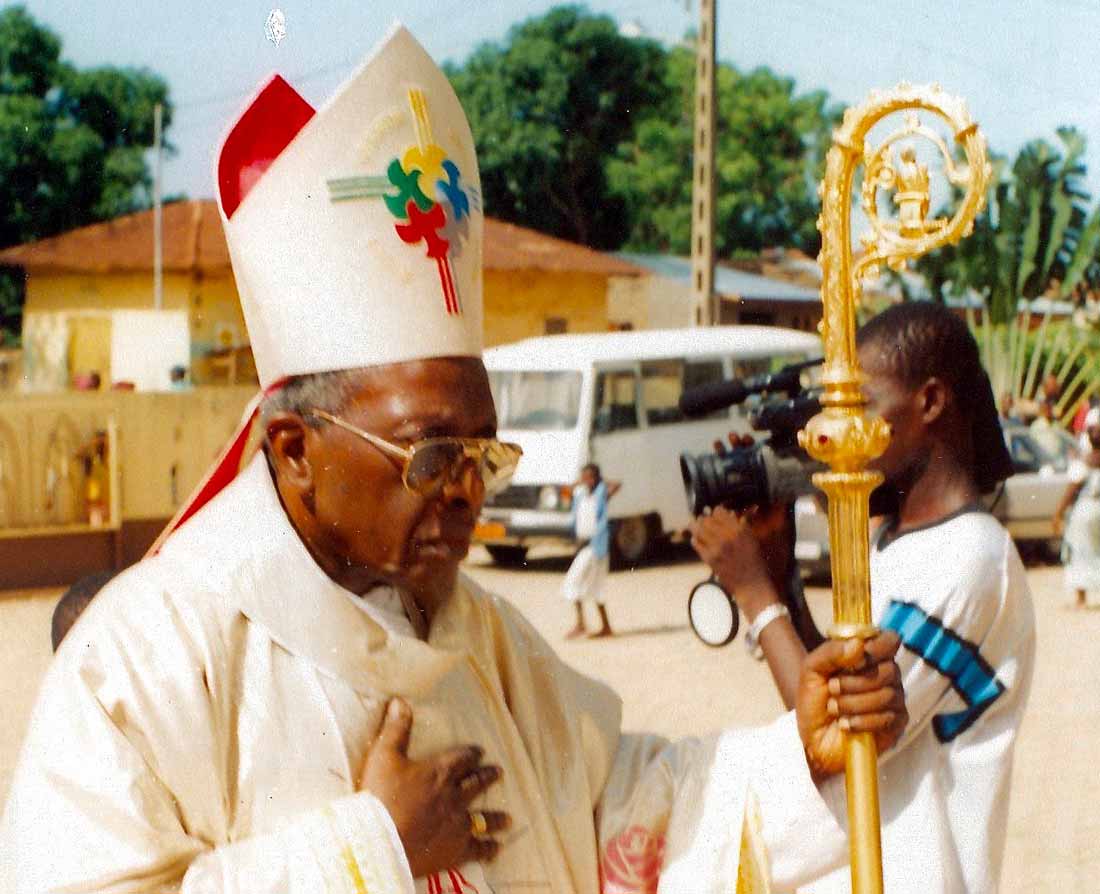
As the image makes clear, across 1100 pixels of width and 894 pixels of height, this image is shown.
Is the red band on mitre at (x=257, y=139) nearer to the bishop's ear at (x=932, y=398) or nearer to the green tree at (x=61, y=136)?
the bishop's ear at (x=932, y=398)

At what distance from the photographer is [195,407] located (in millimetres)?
14672

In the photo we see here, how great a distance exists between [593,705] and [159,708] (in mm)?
802

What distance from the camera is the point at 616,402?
16.0m

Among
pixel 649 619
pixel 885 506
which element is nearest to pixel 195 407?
pixel 649 619

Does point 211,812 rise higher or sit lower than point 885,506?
lower

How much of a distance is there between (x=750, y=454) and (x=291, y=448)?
924 millimetres

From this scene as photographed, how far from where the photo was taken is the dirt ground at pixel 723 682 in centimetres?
692

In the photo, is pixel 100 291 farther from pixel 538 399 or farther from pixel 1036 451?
pixel 1036 451

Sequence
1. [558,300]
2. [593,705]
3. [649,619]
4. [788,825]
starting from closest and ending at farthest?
[788,825] → [593,705] → [649,619] → [558,300]

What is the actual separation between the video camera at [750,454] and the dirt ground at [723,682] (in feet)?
13.2

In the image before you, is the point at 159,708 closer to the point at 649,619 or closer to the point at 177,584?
the point at 177,584

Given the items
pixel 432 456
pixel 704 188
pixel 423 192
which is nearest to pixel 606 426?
pixel 704 188

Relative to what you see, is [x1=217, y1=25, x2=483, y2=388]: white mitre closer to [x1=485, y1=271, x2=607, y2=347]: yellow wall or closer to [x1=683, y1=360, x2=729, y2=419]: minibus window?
[x1=683, y1=360, x2=729, y2=419]: minibus window

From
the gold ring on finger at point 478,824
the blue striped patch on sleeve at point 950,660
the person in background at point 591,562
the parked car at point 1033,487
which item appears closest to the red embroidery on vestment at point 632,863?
the gold ring on finger at point 478,824
